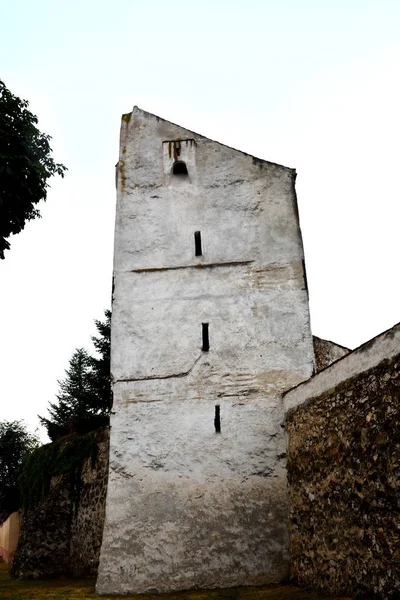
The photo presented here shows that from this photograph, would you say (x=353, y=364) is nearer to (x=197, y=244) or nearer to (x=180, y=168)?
(x=197, y=244)

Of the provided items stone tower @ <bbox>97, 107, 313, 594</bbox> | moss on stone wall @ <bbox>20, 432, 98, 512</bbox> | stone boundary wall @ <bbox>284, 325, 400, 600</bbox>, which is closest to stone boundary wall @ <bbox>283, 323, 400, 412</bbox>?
stone boundary wall @ <bbox>284, 325, 400, 600</bbox>

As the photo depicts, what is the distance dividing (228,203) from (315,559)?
7607 mm

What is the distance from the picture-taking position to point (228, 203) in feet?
41.5

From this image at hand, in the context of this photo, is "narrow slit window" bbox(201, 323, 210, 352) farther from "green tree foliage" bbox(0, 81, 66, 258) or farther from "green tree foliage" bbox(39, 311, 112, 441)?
"green tree foliage" bbox(39, 311, 112, 441)

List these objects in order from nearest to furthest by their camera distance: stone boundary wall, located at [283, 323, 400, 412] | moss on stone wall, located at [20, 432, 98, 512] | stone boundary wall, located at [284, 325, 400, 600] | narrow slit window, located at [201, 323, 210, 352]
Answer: stone boundary wall, located at [284, 325, 400, 600] < stone boundary wall, located at [283, 323, 400, 412] < narrow slit window, located at [201, 323, 210, 352] < moss on stone wall, located at [20, 432, 98, 512]

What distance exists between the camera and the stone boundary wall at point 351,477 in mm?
6535

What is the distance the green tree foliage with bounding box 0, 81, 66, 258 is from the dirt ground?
6.35 metres

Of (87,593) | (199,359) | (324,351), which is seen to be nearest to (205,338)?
(199,359)

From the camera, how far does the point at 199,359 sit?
11.4 meters

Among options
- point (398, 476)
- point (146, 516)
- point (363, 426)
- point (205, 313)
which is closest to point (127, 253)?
point (205, 313)

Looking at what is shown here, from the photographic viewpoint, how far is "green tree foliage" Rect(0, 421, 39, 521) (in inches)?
1308

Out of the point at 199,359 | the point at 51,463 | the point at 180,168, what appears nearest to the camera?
the point at 199,359

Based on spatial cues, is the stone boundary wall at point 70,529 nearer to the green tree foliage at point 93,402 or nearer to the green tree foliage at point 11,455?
the green tree foliage at point 93,402

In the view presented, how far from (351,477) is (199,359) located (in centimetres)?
463
